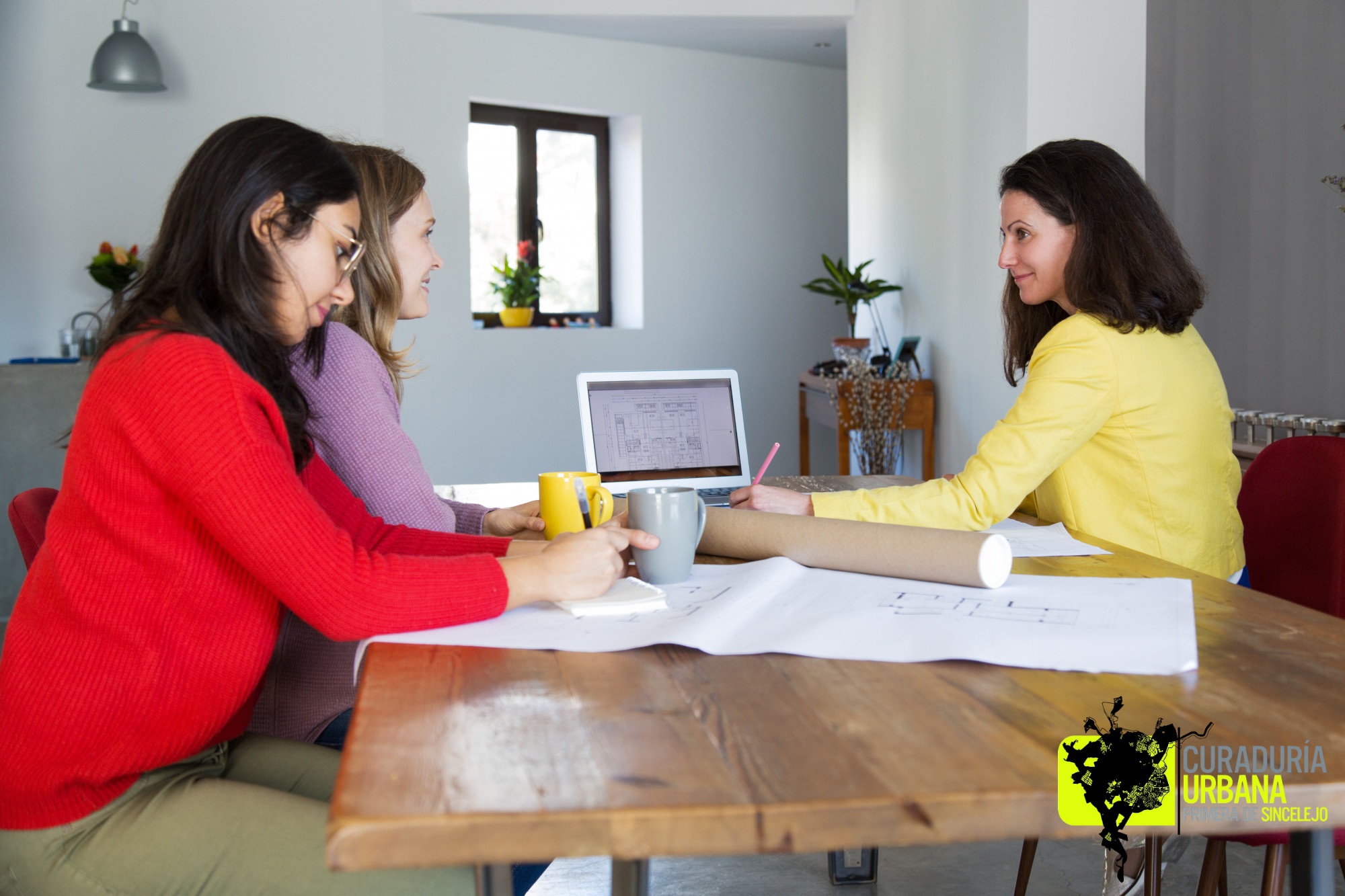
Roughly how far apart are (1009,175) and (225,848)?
1504 mm

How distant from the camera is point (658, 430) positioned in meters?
2.26

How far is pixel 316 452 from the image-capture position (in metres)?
1.32

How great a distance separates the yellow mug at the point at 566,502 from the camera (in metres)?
1.46

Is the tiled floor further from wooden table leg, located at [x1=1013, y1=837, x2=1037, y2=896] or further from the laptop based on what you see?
the laptop

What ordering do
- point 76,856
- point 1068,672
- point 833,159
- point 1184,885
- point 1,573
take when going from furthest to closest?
point 833,159
point 1,573
point 1184,885
point 76,856
point 1068,672

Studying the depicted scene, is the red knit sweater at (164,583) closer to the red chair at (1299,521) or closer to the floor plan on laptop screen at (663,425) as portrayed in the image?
the red chair at (1299,521)

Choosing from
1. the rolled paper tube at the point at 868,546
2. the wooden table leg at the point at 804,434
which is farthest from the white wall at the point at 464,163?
the rolled paper tube at the point at 868,546

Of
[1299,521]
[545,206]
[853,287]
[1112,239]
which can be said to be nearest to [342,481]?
[1112,239]

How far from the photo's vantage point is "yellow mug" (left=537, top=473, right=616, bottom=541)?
146 centimetres

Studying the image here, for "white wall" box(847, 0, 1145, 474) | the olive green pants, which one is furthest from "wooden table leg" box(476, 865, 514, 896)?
"white wall" box(847, 0, 1145, 474)

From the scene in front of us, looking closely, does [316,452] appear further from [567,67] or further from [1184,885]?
[567,67]

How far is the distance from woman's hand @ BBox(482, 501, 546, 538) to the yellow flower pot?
406 centimetres

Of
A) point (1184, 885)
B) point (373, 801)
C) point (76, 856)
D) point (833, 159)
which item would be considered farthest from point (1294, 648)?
point (833, 159)

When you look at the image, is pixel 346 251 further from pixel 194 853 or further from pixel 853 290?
pixel 853 290
